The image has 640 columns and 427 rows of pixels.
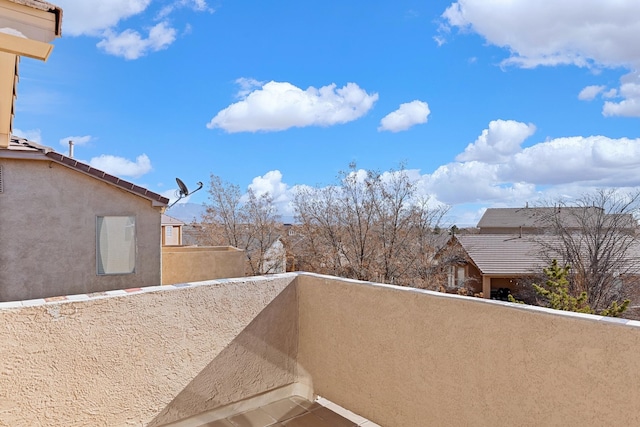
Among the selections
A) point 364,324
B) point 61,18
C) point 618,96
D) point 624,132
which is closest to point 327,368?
point 364,324

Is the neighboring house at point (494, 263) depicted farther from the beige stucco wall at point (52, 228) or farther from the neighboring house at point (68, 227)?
the beige stucco wall at point (52, 228)

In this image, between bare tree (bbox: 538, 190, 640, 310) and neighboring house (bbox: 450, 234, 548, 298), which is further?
neighboring house (bbox: 450, 234, 548, 298)

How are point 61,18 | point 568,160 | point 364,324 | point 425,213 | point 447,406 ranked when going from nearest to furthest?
point 61,18 → point 447,406 → point 364,324 → point 425,213 → point 568,160

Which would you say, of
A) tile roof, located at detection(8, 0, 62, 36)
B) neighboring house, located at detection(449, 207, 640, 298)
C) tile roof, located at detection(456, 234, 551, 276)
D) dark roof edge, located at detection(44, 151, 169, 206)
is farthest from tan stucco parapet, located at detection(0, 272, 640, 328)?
tile roof, located at detection(456, 234, 551, 276)

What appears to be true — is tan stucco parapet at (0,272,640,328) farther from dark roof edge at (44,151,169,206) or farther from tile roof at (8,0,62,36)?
dark roof edge at (44,151,169,206)

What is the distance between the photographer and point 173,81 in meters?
18.5

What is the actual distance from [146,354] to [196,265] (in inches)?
319

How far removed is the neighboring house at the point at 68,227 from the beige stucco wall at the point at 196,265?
1.86 metres

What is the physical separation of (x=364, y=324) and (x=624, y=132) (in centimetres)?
3238

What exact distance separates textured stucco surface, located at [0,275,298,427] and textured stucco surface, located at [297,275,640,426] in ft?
1.62

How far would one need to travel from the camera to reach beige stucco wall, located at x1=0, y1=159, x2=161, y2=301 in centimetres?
721

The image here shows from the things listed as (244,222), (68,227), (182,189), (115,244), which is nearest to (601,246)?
(182,189)

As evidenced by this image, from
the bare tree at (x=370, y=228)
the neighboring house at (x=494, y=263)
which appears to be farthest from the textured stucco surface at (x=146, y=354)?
the neighboring house at (x=494, y=263)

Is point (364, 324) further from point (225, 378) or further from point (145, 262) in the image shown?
point (145, 262)
